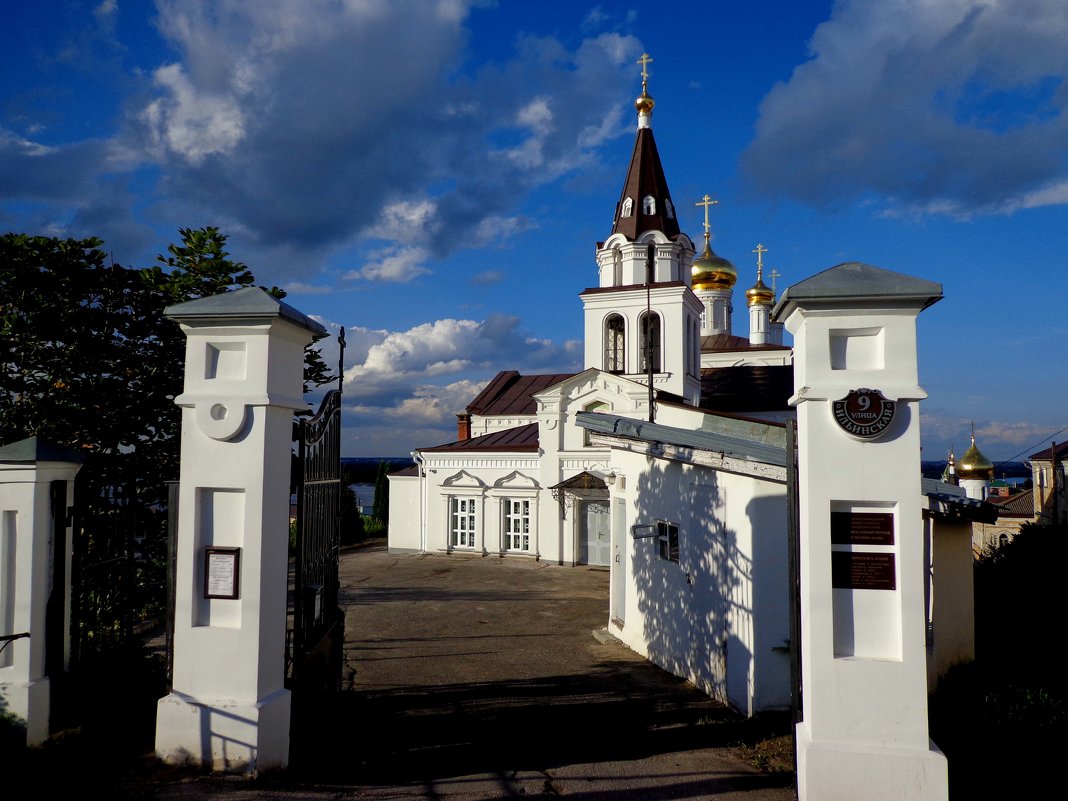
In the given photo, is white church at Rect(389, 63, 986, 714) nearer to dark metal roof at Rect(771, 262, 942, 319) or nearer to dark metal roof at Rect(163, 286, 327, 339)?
dark metal roof at Rect(771, 262, 942, 319)

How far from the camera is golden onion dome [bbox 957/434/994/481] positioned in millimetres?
22203

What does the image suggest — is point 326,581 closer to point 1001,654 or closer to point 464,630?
point 464,630

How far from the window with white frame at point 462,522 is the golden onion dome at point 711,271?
2311 centimetres

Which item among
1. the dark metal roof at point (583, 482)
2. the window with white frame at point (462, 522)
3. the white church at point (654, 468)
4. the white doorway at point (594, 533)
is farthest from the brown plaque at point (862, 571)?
the window with white frame at point (462, 522)

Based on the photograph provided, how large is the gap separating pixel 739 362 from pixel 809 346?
35.3m

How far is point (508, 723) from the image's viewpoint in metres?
6.56

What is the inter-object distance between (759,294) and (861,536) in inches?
1710

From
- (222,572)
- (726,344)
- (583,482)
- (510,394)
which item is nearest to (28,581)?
(222,572)

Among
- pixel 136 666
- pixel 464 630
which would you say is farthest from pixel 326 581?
pixel 464 630

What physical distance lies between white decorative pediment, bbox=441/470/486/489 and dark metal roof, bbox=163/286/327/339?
58.7 feet

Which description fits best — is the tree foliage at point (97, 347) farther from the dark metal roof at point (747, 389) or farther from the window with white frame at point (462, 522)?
the dark metal roof at point (747, 389)

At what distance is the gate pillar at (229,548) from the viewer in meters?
4.75

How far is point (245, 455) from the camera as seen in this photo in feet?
15.9

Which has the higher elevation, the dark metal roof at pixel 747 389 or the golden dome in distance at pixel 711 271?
the golden dome in distance at pixel 711 271
